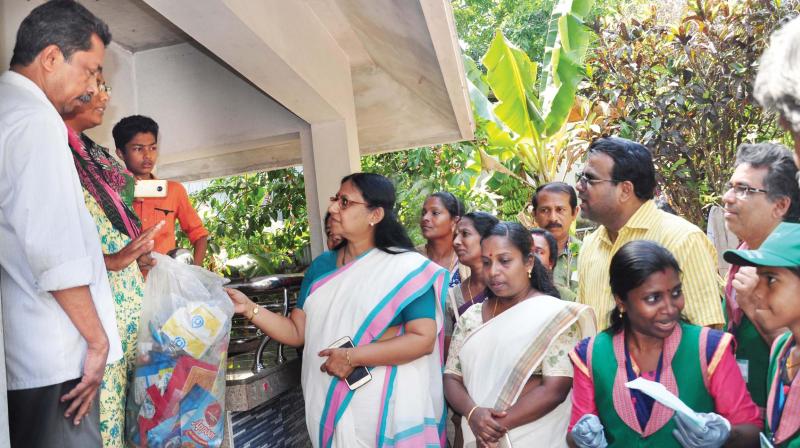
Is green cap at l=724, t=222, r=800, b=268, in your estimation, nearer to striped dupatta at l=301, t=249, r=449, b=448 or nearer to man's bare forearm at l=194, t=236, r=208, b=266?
striped dupatta at l=301, t=249, r=449, b=448

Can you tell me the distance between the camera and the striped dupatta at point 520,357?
2.71 metres

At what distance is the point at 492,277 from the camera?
2.96 meters

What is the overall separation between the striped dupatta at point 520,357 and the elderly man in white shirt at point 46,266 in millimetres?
1509

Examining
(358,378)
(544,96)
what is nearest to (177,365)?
(358,378)

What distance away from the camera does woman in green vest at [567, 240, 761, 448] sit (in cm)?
213

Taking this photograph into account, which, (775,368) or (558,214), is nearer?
(775,368)

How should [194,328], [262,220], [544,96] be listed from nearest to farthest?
[194,328], [544,96], [262,220]

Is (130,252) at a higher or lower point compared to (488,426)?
higher

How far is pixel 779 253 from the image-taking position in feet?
5.97

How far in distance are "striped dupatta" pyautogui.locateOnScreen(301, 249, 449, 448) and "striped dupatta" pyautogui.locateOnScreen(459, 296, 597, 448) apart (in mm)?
191

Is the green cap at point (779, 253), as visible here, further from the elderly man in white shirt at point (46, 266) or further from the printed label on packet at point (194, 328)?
the elderly man in white shirt at point (46, 266)

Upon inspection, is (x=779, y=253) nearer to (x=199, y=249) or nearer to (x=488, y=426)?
(x=488, y=426)

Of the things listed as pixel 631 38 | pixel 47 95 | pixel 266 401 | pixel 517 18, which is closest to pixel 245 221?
pixel 631 38

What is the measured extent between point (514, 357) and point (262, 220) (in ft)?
22.6
